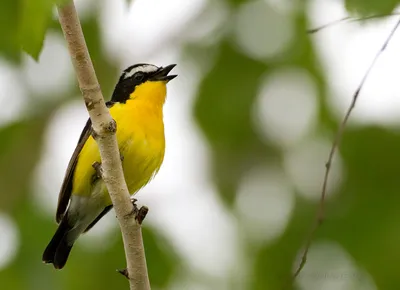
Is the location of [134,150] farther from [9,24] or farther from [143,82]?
[9,24]

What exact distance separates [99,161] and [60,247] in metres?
0.66

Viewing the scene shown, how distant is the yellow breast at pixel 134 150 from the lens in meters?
4.55

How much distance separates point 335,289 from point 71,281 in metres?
1.62

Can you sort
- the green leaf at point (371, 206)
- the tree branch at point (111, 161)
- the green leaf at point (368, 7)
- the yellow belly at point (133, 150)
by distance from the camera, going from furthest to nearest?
the yellow belly at point (133, 150) < the green leaf at point (371, 206) < the tree branch at point (111, 161) < the green leaf at point (368, 7)

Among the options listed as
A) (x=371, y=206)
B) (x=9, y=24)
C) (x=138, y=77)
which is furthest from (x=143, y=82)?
(x=9, y=24)

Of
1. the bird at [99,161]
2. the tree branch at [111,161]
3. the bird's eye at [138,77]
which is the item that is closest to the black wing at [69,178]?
the bird at [99,161]

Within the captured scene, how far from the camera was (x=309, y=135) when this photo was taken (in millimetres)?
5996

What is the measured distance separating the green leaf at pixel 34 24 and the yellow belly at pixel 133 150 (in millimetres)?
2407

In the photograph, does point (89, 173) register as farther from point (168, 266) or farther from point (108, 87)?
point (108, 87)

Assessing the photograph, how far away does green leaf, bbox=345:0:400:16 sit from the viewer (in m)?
2.41

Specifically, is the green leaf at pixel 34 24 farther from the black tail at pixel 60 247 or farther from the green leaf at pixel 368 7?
the black tail at pixel 60 247

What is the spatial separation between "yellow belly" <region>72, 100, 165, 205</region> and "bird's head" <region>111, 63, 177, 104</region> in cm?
28

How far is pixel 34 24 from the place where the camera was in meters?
2.05

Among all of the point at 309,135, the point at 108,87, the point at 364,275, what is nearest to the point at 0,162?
the point at 108,87
